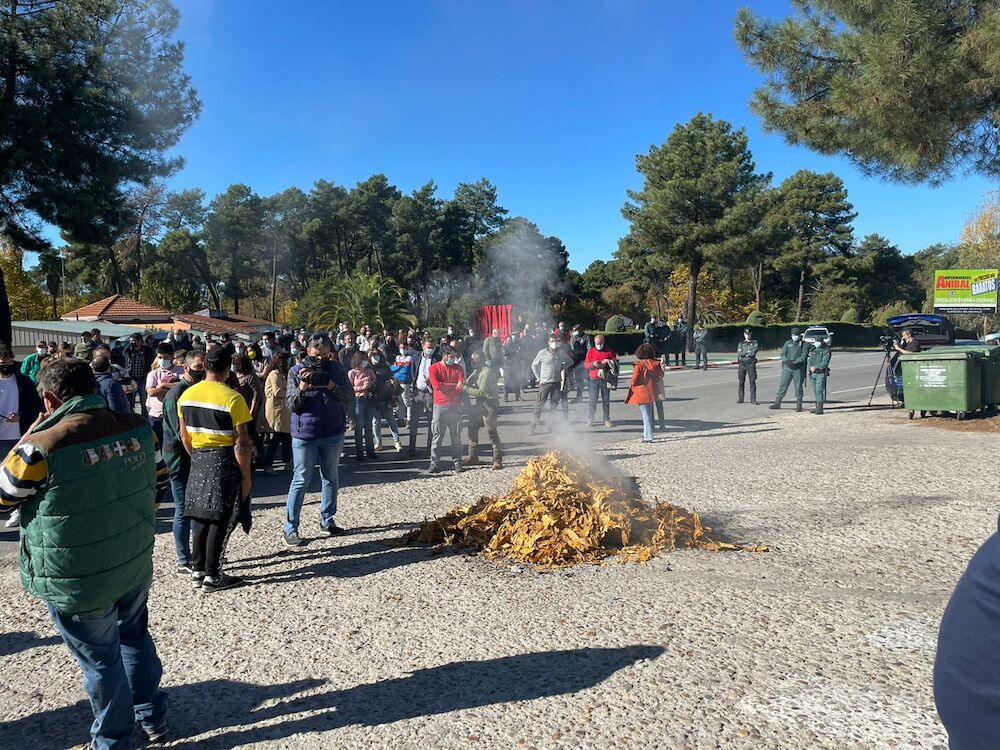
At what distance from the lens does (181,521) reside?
5.23 meters

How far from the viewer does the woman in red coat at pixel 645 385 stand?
10.7 meters

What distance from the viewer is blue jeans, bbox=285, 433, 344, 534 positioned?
19.3 ft

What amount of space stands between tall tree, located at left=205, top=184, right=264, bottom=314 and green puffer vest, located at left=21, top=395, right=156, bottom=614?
57.6 meters

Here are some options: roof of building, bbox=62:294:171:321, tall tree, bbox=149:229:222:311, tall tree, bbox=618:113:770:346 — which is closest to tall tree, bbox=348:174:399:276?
tall tree, bbox=149:229:222:311

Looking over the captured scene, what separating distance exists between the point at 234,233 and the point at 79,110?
4141 cm

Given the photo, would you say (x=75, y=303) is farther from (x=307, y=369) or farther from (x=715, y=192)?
(x=307, y=369)

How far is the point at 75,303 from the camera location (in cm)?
6025

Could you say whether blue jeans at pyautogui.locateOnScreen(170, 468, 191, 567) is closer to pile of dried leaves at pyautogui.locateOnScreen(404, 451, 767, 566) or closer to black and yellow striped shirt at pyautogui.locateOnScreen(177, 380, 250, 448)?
black and yellow striped shirt at pyautogui.locateOnScreen(177, 380, 250, 448)

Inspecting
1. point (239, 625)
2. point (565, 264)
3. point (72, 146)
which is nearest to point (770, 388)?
point (239, 625)

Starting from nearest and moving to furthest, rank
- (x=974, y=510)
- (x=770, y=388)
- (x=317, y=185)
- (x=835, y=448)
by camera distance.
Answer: (x=974, y=510) < (x=835, y=448) < (x=770, y=388) < (x=317, y=185)

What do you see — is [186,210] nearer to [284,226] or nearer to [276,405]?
[284,226]

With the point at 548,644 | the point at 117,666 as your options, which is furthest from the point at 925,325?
the point at 117,666

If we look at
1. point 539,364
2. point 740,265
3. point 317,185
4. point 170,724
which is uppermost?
point 317,185

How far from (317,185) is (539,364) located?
50279 mm
